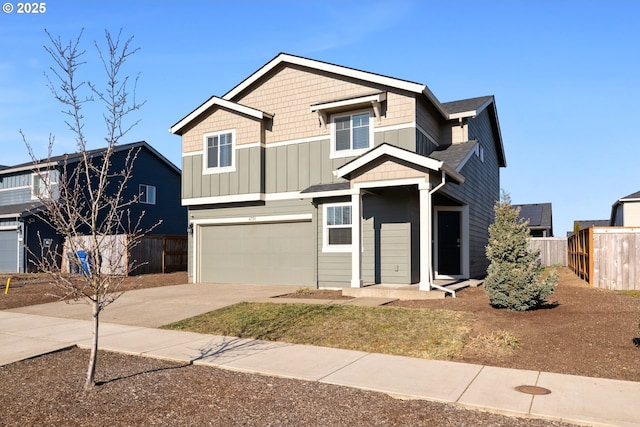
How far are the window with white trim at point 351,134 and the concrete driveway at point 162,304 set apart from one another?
180 inches

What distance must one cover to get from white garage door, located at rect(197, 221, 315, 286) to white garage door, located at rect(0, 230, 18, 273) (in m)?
14.4

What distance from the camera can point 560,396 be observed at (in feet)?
17.7

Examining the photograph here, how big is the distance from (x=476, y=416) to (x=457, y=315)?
4870 millimetres

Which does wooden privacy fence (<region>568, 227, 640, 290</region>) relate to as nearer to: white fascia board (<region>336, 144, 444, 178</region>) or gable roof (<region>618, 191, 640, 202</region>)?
white fascia board (<region>336, 144, 444, 178</region>)

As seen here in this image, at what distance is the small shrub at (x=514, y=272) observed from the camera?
9789mm

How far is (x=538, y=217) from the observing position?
137 feet

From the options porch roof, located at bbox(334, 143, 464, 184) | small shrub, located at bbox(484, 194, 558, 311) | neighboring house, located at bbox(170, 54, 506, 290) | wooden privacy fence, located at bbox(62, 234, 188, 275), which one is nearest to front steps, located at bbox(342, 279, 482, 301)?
neighboring house, located at bbox(170, 54, 506, 290)

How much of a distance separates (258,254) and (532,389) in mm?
12511

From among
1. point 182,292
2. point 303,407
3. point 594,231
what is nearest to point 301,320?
point 303,407

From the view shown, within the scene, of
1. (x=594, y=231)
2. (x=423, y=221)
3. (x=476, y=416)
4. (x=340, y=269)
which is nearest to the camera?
(x=476, y=416)

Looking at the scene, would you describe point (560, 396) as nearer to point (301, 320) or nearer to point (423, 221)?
point (301, 320)

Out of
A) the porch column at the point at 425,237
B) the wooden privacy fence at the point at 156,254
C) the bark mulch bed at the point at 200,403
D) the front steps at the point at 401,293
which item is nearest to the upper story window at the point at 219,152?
the front steps at the point at 401,293

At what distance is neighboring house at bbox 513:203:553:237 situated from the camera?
40.4 meters

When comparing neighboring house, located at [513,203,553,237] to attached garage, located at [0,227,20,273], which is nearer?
attached garage, located at [0,227,20,273]
